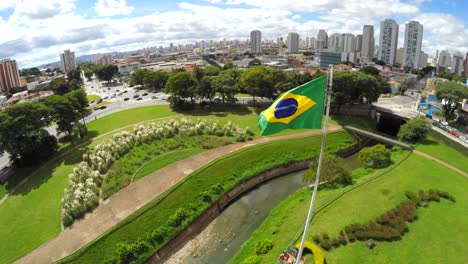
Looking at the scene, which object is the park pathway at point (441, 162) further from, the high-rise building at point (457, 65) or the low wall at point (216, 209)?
the high-rise building at point (457, 65)

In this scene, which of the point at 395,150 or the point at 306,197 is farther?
the point at 395,150

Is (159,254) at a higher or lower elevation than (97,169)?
lower

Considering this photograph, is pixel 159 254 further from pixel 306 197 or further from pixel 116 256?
pixel 306 197

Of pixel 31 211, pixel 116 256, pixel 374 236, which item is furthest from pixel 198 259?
pixel 31 211

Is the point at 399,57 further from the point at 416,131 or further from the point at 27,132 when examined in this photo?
the point at 27,132

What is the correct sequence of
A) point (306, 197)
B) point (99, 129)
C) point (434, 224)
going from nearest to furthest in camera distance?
point (434, 224)
point (306, 197)
point (99, 129)

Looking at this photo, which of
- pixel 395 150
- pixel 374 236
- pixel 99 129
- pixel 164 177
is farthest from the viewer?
pixel 99 129

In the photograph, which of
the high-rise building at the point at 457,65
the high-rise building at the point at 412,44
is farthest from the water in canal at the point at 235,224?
the high-rise building at the point at 457,65

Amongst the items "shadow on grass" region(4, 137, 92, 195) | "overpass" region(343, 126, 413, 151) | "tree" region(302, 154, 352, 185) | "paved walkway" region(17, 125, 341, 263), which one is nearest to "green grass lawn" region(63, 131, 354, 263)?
"paved walkway" region(17, 125, 341, 263)
